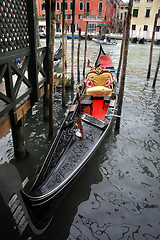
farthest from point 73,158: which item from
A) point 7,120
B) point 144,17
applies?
point 144,17

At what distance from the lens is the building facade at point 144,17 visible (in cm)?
2683

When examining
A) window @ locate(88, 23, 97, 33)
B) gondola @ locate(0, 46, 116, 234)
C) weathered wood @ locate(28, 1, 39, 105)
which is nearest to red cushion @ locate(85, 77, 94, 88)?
gondola @ locate(0, 46, 116, 234)

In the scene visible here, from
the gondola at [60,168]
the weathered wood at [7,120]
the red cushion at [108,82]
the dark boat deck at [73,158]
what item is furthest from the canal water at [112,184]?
the red cushion at [108,82]

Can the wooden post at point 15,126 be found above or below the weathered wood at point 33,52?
below

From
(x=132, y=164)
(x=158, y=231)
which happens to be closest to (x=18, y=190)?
(x=158, y=231)

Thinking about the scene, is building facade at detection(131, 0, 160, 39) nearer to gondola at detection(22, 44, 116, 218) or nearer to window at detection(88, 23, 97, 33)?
window at detection(88, 23, 97, 33)

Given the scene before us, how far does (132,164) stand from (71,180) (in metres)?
1.60

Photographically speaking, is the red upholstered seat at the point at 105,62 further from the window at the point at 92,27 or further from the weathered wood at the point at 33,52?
the window at the point at 92,27

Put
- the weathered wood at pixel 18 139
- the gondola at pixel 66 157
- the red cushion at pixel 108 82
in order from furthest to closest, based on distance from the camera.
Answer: the red cushion at pixel 108 82, the weathered wood at pixel 18 139, the gondola at pixel 66 157

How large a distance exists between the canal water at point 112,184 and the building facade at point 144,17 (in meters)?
27.1

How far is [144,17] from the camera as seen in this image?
27.8m

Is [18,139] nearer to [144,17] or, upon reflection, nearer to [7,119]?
[7,119]

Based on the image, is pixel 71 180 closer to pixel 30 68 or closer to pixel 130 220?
pixel 130 220

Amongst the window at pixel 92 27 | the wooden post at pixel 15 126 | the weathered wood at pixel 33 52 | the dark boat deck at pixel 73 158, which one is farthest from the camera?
the window at pixel 92 27
